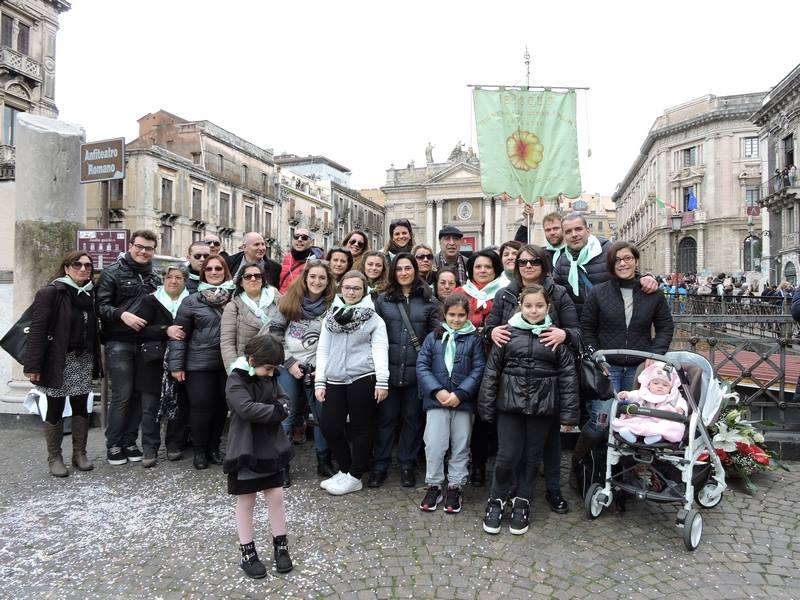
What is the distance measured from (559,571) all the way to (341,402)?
220cm

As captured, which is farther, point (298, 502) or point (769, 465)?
point (769, 465)

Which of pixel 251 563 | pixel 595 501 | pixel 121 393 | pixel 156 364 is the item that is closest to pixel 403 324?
pixel 595 501

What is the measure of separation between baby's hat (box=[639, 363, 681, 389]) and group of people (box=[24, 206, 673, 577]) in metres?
0.28

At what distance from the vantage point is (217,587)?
321 centimetres

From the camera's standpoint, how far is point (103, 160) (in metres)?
6.96

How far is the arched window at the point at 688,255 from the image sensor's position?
53844 mm

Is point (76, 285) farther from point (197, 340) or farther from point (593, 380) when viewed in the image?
point (593, 380)

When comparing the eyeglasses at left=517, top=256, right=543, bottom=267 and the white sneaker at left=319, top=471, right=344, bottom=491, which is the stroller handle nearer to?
the eyeglasses at left=517, top=256, right=543, bottom=267

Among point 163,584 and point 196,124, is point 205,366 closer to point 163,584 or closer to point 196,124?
point 163,584

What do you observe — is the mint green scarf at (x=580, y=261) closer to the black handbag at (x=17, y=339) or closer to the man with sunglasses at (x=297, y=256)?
the man with sunglasses at (x=297, y=256)

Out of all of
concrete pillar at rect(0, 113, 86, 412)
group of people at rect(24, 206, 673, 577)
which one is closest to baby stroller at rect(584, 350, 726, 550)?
group of people at rect(24, 206, 673, 577)

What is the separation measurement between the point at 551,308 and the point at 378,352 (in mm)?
1521

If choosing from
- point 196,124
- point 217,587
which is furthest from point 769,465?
point 196,124

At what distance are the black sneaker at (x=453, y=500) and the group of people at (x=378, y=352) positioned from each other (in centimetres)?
1
